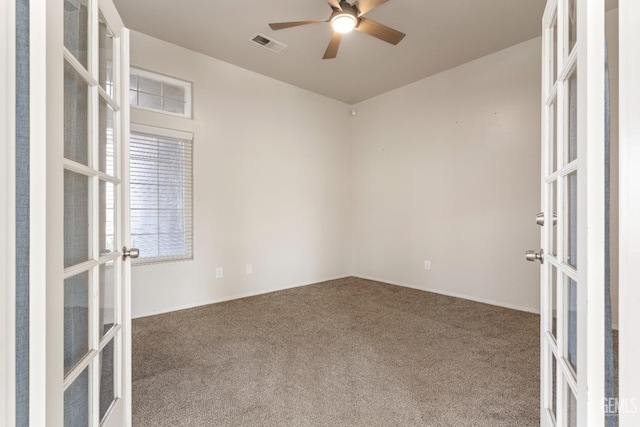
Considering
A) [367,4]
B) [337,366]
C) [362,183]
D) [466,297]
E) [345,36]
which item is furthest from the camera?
[362,183]

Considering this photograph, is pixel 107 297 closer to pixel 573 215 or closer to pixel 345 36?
pixel 573 215

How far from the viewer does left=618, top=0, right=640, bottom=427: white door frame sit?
1.86ft

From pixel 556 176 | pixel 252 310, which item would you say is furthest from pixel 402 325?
pixel 556 176

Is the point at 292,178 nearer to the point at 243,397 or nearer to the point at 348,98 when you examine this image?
the point at 348,98

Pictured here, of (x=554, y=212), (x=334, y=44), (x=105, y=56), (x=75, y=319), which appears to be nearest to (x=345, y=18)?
(x=334, y=44)

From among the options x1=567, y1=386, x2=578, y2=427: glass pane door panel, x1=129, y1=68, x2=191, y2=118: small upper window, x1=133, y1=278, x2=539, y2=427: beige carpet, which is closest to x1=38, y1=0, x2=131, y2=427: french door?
x1=133, y1=278, x2=539, y2=427: beige carpet

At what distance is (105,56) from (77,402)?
1.18 m

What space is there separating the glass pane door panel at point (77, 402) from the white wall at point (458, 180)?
353 cm

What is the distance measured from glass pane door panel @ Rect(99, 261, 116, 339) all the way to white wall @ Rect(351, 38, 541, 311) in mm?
3457

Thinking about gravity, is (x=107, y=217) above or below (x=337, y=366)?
above

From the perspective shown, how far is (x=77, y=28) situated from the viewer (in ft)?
3.10

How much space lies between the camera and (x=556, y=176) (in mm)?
1042

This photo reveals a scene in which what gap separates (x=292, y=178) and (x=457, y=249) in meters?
2.26

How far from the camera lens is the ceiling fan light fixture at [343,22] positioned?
2315mm
